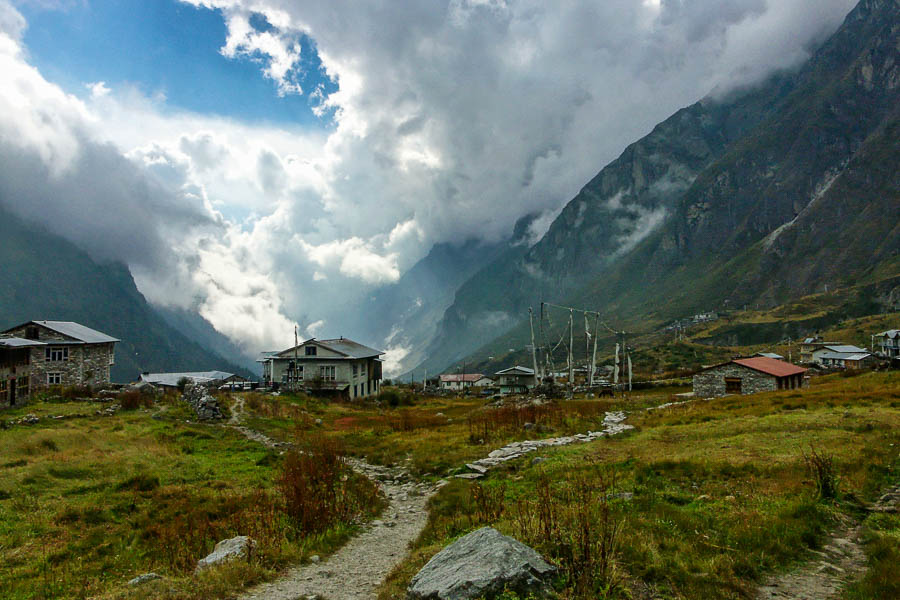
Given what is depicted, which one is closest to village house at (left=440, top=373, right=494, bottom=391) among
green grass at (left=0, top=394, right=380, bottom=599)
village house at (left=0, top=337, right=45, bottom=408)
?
village house at (left=0, top=337, right=45, bottom=408)

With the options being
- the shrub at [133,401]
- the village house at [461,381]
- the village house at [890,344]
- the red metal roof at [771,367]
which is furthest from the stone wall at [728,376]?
the village house at [890,344]

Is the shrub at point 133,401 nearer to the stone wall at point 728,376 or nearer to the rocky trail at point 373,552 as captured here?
the rocky trail at point 373,552

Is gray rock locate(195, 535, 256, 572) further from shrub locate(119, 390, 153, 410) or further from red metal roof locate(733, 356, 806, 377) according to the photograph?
red metal roof locate(733, 356, 806, 377)

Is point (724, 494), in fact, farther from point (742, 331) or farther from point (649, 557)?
point (742, 331)

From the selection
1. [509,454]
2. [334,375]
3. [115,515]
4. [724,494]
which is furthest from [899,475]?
[334,375]

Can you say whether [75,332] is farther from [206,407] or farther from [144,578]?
[144,578]

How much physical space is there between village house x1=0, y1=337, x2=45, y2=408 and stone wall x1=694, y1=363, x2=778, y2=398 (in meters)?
61.7

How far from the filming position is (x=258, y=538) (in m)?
10.9

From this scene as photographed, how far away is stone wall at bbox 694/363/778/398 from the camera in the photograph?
51.1 metres

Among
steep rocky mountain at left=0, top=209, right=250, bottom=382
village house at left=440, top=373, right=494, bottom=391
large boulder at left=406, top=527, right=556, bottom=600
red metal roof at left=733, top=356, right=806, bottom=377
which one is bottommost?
village house at left=440, top=373, right=494, bottom=391

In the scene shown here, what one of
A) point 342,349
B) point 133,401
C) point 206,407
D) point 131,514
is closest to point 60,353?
point 133,401

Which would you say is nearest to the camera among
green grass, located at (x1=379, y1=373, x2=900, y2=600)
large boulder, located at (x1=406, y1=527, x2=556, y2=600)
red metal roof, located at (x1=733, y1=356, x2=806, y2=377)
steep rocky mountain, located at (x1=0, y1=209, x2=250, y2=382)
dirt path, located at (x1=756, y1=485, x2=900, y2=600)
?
large boulder, located at (x1=406, y1=527, x2=556, y2=600)

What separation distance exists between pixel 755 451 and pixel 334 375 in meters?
58.9

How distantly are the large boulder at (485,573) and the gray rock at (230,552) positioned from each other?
427cm
